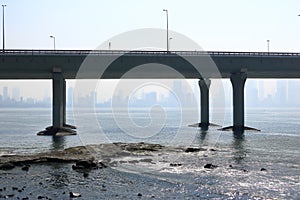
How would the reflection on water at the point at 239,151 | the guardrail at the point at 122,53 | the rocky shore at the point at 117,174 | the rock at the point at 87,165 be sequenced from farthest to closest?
the guardrail at the point at 122,53
the reflection on water at the point at 239,151
the rock at the point at 87,165
the rocky shore at the point at 117,174

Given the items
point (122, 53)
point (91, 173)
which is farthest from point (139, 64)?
point (91, 173)

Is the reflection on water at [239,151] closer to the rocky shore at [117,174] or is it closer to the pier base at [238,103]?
the rocky shore at [117,174]

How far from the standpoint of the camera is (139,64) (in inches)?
3666

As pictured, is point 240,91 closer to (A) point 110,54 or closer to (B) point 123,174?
(A) point 110,54

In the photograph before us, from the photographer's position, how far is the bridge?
289 ft

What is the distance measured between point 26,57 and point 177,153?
41141mm

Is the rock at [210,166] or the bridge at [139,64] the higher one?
the bridge at [139,64]

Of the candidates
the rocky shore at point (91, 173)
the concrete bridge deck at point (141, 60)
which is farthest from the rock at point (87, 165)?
the concrete bridge deck at point (141, 60)

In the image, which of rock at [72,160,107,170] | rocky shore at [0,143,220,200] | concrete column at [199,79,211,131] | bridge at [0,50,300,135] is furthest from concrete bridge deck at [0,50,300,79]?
rock at [72,160,107,170]

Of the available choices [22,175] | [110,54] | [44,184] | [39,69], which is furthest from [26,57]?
[44,184]

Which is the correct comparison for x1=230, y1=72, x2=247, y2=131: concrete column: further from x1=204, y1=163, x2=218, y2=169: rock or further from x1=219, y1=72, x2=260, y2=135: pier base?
x1=204, y1=163, x2=218, y2=169: rock

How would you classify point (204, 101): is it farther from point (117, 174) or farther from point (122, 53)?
point (117, 174)

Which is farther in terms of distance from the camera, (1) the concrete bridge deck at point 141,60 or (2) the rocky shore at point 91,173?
(1) the concrete bridge deck at point 141,60

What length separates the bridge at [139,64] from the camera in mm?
88188
